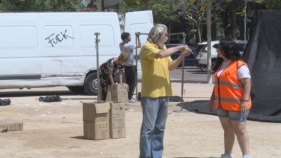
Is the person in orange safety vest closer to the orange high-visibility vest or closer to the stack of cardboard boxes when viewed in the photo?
the orange high-visibility vest

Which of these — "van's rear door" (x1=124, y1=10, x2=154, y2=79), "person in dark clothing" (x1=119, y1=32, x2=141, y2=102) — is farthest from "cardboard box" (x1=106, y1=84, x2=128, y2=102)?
"van's rear door" (x1=124, y1=10, x2=154, y2=79)

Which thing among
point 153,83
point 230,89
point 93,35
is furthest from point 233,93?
point 93,35

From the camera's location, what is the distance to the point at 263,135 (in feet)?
35.7

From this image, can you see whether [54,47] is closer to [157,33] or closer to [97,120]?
[97,120]

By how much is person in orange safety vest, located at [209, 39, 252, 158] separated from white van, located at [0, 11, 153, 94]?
10023 millimetres

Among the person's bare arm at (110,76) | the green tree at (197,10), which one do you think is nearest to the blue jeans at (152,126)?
the person's bare arm at (110,76)

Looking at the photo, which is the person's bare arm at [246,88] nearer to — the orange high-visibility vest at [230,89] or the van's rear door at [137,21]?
the orange high-visibility vest at [230,89]

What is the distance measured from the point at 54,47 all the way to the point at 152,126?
1017 centimetres

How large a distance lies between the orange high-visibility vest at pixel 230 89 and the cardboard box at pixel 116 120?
98.6 inches

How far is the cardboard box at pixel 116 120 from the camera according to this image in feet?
33.8

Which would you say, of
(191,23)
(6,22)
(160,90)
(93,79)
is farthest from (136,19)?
(191,23)

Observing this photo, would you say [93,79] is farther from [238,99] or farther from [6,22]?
[238,99]

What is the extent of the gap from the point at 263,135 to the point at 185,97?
22.7ft

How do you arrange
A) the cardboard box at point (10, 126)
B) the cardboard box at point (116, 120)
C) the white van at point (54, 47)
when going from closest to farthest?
the cardboard box at point (116, 120), the cardboard box at point (10, 126), the white van at point (54, 47)
